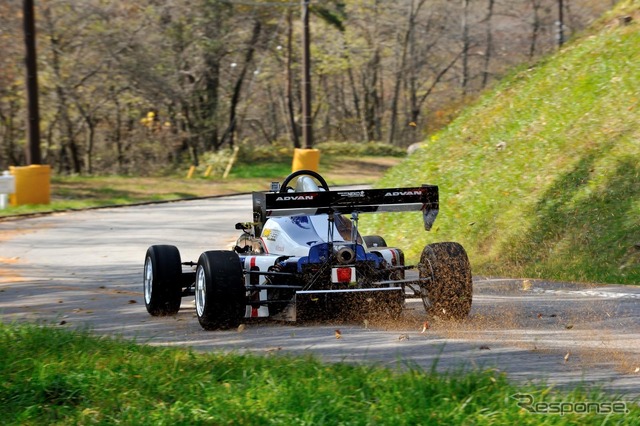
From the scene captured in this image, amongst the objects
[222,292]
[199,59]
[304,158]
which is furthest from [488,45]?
[222,292]

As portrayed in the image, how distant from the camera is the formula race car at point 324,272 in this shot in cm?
1074

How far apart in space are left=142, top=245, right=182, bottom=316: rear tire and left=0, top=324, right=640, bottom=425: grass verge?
3088 mm

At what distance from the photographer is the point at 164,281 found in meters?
11.9

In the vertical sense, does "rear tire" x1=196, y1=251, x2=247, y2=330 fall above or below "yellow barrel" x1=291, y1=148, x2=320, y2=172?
below

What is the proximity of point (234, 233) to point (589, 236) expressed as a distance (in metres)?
10.4

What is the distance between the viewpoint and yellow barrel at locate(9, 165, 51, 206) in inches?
1216

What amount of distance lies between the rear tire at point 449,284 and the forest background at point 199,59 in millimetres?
26690

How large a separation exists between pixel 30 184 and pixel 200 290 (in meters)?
21.4

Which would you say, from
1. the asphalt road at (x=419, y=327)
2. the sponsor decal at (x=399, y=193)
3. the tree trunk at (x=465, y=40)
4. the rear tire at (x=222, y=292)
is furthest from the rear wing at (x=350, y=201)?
the tree trunk at (x=465, y=40)

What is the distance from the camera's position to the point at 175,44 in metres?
52.2

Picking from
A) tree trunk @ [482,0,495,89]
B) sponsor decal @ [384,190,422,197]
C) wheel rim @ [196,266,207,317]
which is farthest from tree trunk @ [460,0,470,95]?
wheel rim @ [196,266,207,317]

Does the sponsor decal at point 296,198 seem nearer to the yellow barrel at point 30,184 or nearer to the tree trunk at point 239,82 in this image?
the yellow barrel at point 30,184

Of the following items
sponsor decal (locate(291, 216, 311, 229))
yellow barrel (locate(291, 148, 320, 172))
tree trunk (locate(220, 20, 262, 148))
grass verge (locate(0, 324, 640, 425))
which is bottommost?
grass verge (locate(0, 324, 640, 425))

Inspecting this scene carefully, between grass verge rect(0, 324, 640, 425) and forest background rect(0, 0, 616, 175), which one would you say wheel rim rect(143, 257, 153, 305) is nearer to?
grass verge rect(0, 324, 640, 425)
